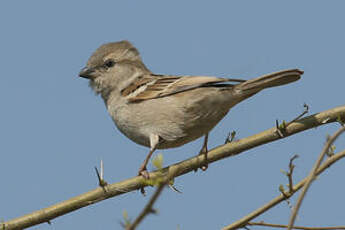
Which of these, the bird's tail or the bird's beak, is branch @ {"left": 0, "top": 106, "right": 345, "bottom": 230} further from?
the bird's beak

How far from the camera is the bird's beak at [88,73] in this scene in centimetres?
688

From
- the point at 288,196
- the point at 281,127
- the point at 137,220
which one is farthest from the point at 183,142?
the point at 137,220

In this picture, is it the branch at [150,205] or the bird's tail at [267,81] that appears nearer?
the branch at [150,205]

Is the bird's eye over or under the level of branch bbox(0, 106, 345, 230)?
over

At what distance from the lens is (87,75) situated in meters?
6.89

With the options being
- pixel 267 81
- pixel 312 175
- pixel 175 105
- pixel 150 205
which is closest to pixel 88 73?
pixel 175 105

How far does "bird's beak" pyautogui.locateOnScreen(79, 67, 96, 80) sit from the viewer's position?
271 inches

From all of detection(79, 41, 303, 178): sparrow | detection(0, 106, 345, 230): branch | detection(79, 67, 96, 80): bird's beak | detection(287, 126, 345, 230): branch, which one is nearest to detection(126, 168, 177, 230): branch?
detection(287, 126, 345, 230): branch

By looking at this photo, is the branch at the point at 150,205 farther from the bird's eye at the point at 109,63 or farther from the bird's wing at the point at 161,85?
the bird's eye at the point at 109,63

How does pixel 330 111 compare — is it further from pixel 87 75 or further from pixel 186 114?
pixel 87 75

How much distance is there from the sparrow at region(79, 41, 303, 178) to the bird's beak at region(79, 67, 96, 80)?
1.73 feet

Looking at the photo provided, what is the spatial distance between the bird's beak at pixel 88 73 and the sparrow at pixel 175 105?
20.8 inches

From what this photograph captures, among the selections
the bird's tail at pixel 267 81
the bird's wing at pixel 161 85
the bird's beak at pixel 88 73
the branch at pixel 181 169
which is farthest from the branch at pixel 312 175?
the bird's beak at pixel 88 73

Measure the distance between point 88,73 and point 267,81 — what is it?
110 inches
